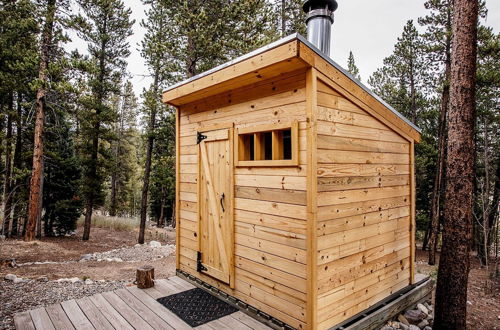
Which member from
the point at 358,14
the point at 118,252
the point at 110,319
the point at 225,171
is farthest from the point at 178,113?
the point at 358,14

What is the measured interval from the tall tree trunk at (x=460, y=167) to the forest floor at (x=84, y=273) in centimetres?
173

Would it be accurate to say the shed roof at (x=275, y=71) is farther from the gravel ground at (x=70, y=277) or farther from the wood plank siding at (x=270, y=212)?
the gravel ground at (x=70, y=277)

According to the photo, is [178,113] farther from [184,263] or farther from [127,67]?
[127,67]

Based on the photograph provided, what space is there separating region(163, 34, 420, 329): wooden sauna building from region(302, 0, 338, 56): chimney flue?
1318 millimetres

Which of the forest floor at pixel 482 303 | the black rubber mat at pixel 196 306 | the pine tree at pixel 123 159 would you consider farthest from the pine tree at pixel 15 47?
the forest floor at pixel 482 303

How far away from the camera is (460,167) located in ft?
12.1

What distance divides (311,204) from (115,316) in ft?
8.70

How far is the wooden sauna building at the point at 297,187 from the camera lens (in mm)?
2822

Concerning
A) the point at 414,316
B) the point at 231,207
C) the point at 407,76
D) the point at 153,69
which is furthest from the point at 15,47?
the point at 407,76

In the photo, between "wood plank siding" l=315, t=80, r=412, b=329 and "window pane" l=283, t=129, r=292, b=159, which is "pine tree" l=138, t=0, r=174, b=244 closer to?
"window pane" l=283, t=129, r=292, b=159

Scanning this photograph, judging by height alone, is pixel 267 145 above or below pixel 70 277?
above

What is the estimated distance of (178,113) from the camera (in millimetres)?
4723

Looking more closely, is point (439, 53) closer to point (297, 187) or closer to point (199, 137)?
point (199, 137)

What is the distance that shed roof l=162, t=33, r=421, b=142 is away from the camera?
Answer: 268 cm
